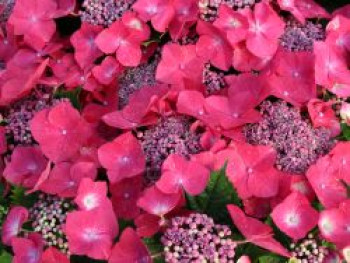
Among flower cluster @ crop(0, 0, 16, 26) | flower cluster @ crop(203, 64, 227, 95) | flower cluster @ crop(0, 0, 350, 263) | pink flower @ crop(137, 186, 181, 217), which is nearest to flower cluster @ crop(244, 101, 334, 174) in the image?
flower cluster @ crop(0, 0, 350, 263)

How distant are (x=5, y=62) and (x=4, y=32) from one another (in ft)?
0.33

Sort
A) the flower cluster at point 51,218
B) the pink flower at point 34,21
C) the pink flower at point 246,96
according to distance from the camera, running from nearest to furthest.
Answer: the flower cluster at point 51,218
the pink flower at point 246,96
the pink flower at point 34,21

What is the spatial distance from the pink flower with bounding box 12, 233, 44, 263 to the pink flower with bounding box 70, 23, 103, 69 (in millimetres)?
435

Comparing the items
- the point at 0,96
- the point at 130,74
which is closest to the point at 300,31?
the point at 130,74

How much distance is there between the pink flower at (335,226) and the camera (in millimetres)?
1122

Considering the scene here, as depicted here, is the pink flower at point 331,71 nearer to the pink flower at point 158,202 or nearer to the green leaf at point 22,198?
the pink flower at point 158,202

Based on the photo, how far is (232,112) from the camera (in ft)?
4.30

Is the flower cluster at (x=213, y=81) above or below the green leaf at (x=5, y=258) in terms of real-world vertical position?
above

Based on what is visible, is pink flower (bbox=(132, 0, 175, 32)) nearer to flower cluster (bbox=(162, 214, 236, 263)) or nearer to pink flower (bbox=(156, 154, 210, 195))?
pink flower (bbox=(156, 154, 210, 195))

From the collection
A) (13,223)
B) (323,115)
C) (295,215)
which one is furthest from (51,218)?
(323,115)

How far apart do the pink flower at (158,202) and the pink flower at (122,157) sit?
3.2 inches

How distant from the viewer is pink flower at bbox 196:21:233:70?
4.64ft

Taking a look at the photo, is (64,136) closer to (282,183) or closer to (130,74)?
(130,74)

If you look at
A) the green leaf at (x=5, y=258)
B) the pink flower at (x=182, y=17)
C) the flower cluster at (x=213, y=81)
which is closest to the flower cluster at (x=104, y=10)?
the pink flower at (x=182, y=17)
